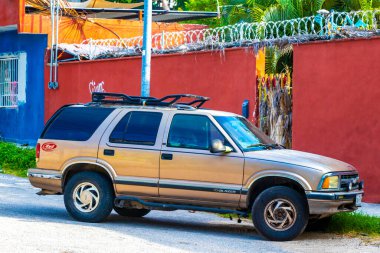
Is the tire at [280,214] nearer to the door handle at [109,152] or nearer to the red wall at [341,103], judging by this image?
the door handle at [109,152]

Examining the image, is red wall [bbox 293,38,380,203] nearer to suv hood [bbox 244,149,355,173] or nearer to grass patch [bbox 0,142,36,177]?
suv hood [bbox 244,149,355,173]

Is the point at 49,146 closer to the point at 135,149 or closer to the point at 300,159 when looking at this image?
the point at 135,149

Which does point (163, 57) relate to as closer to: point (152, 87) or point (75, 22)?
point (152, 87)

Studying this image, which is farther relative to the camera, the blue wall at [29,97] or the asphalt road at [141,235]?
the blue wall at [29,97]

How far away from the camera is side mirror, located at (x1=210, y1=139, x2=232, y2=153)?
38.4ft

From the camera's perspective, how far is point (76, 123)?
12906 millimetres

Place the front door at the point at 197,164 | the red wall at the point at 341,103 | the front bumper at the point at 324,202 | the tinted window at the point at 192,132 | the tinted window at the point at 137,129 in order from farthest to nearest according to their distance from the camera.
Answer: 1. the red wall at the point at 341,103
2. the tinted window at the point at 137,129
3. the tinted window at the point at 192,132
4. the front door at the point at 197,164
5. the front bumper at the point at 324,202

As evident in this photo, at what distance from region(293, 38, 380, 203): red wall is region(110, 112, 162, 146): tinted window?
434 cm

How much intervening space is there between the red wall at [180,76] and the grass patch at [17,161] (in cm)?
226

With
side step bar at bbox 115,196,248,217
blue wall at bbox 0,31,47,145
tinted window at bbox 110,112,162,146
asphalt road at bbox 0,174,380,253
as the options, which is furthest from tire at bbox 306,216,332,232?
blue wall at bbox 0,31,47,145

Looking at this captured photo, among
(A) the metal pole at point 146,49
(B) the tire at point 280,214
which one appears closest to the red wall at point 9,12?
(A) the metal pole at point 146,49

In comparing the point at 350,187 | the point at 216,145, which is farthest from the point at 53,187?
the point at 350,187

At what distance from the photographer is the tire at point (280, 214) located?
37.1 ft

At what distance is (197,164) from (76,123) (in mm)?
2103
